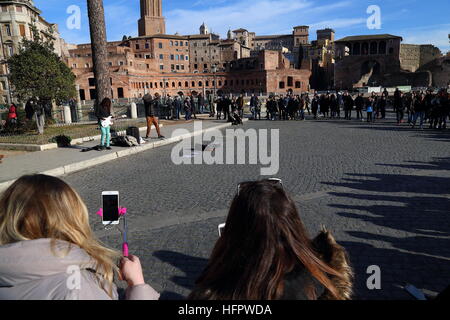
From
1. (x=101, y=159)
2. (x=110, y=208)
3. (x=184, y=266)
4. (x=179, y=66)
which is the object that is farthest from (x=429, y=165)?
(x=179, y=66)

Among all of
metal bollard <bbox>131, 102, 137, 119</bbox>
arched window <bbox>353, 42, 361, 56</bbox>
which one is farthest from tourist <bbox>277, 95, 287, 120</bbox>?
arched window <bbox>353, 42, 361, 56</bbox>

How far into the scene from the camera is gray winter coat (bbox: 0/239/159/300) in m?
1.54

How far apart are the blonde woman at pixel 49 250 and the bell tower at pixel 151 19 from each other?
3999 inches

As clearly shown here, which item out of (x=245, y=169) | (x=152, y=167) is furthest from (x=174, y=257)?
(x=152, y=167)

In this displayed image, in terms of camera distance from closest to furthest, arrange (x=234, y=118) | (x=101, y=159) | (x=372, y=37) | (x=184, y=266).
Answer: (x=184, y=266), (x=101, y=159), (x=234, y=118), (x=372, y=37)

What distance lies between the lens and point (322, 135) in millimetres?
15758

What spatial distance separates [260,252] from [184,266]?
2.75 metres

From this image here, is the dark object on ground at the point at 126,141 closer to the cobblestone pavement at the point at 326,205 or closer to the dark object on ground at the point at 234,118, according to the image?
the cobblestone pavement at the point at 326,205

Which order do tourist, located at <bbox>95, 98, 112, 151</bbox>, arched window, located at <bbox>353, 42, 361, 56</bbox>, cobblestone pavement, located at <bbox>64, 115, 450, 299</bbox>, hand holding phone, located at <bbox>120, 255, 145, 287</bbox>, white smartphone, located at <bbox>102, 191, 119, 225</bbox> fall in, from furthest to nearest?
arched window, located at <bbox>353, 42, 361, 56</bbox>
tourist, located at <bbox>95, 98, 112, 151</bbox>
cobblestone pavement, located at <bbox>64, 115, 450, 299</bbox>
white smartphone, located at <bbox>102, 191, 119, 225</bbox>
hand holding phone, located at <bbox>120, 255, 145, 287</bbox>

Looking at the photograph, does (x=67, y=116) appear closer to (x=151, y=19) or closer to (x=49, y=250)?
(x=49, y=250)

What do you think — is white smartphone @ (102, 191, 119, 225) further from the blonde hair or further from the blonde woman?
the blonde hair

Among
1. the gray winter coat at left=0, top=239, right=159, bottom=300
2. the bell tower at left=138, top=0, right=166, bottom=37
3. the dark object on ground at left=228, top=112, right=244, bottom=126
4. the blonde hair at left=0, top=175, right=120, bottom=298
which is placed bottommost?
the dark object on ground at left=228, top=112, right=244, bottom=126

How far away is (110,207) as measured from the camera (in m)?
3.49

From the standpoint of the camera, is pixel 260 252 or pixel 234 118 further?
pixel 234 118
